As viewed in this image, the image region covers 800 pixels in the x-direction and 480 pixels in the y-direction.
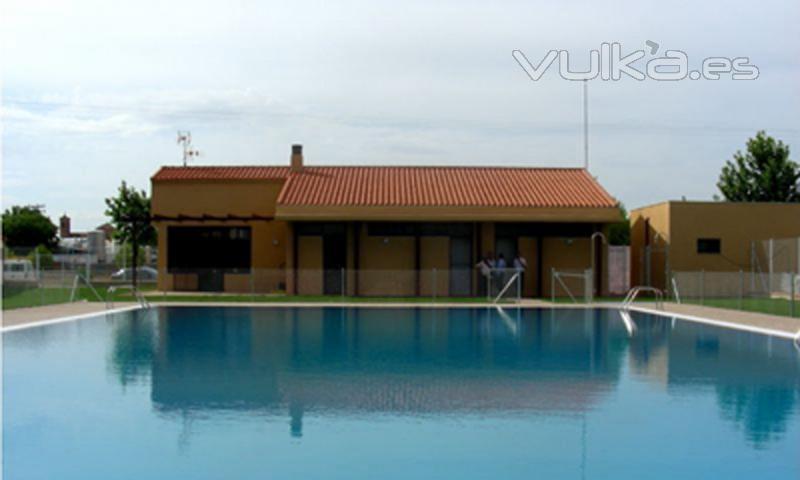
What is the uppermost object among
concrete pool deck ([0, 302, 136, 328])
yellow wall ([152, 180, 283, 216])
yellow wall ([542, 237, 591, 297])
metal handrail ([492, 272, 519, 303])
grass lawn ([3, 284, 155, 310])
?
yellow wall ([152, 180, 283, 216])

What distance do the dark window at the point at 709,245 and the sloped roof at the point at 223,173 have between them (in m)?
16.5

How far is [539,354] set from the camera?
56.6 feet

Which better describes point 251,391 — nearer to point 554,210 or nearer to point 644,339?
point 644,339

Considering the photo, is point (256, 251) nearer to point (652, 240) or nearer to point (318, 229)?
point (318, 229)

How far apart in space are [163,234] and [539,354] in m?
22.4

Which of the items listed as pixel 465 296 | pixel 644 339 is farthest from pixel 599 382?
pixel 465 296

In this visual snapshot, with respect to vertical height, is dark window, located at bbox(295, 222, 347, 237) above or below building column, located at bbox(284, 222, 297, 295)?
above

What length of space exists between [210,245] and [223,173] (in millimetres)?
3353

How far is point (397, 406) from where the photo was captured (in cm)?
1144

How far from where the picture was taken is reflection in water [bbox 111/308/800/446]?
38.0 ft

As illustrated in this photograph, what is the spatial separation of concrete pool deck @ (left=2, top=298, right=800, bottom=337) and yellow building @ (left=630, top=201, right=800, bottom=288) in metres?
3.52

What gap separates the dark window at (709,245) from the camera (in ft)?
114

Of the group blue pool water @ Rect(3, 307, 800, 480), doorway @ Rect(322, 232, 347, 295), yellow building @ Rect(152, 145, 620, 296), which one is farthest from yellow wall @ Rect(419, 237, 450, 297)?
blue pool water @ Rect(3, 307, 800, 480)

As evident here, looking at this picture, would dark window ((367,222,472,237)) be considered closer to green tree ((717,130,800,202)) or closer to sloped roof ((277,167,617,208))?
sloped roof ((277,167,617,208))
